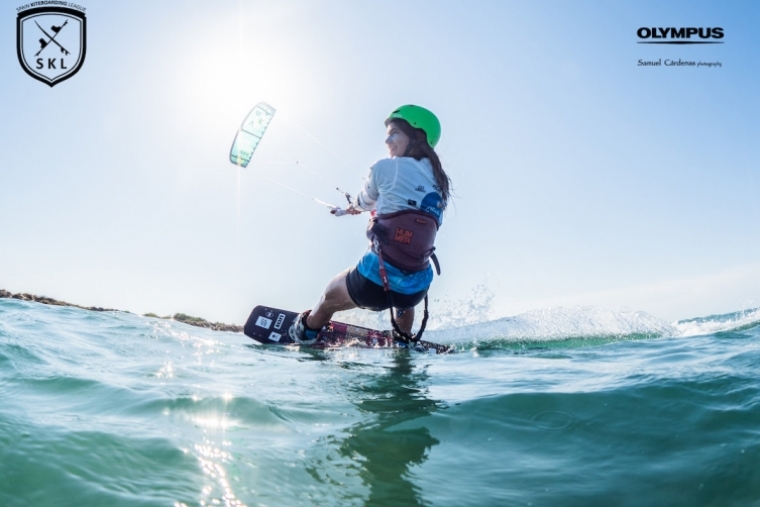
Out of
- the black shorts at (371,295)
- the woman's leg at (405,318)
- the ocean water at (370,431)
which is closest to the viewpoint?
the ocean water at (370,431)

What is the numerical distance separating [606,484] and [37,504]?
225cm

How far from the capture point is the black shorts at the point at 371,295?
5789mm

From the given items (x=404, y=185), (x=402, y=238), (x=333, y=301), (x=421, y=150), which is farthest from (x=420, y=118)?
(x=333, y=301)

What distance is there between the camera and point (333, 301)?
625cm

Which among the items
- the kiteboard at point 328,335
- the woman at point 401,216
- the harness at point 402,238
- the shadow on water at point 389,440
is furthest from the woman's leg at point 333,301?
the shadow on water at point 389,440

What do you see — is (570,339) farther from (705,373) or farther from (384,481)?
(384,481)

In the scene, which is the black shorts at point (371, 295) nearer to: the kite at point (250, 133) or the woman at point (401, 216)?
the woman at point (401, 216)

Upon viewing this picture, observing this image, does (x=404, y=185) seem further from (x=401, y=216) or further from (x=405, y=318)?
(x=405, y=318)

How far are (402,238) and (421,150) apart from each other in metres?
1.07

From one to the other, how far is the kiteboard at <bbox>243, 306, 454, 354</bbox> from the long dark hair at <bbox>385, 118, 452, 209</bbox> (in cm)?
212

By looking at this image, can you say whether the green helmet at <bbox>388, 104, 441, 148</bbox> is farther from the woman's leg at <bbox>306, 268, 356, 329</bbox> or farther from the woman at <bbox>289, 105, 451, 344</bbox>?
the woman's leg at <bbox>306, 268, 356, 329</bbox>

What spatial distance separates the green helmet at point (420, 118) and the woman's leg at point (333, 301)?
1844mm

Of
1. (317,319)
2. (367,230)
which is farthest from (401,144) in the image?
(317,319)

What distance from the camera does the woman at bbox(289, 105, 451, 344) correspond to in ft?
18.3
